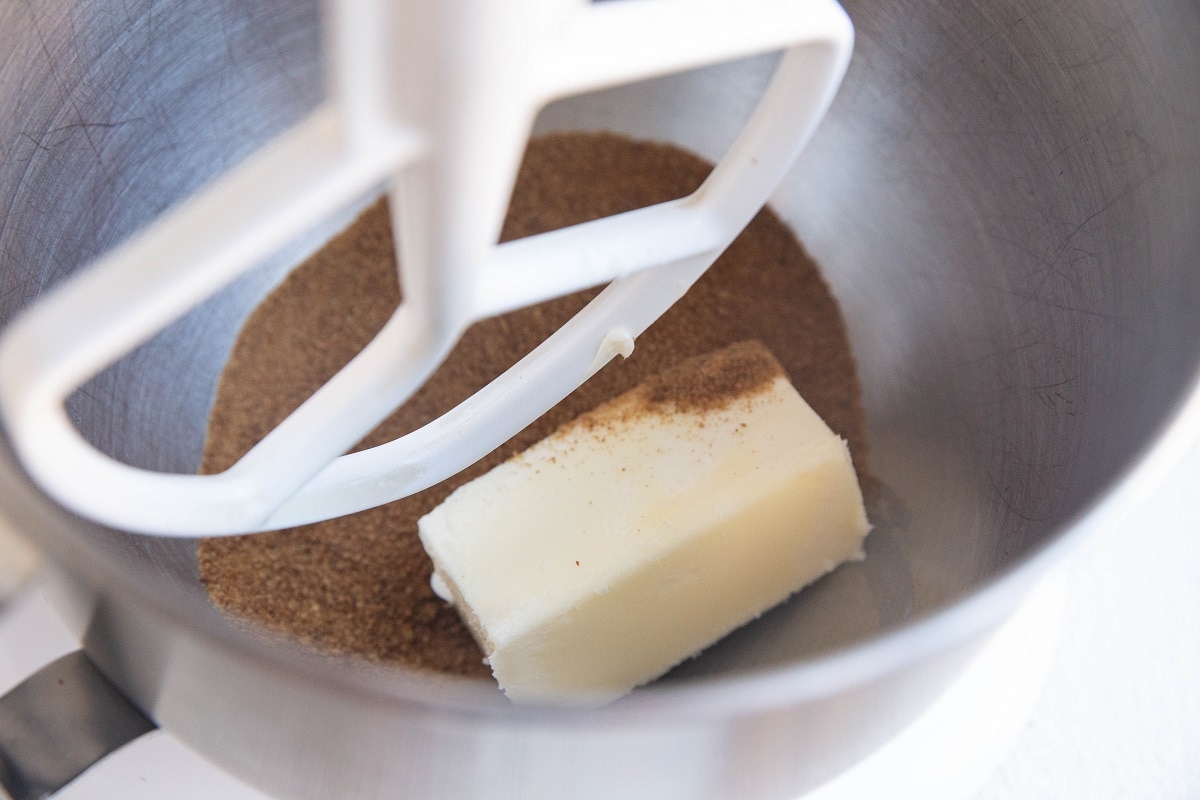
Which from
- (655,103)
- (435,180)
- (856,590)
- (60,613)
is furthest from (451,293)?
(655,103)

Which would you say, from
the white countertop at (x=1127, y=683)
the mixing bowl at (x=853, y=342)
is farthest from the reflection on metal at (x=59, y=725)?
the white countertop at (x=1127, y=683)

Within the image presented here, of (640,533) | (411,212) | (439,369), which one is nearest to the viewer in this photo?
(411,212)

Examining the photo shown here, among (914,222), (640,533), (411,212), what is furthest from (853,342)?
(411,212)

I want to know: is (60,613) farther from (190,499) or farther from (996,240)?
(996,240)

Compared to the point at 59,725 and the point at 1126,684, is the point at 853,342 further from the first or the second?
the point at 59,725

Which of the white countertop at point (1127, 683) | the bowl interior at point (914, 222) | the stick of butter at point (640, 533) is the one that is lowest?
the white countertop at point (1127, 683)

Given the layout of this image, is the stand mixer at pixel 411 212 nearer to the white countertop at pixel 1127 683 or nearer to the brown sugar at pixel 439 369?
the brown sugar at pixel 439 369

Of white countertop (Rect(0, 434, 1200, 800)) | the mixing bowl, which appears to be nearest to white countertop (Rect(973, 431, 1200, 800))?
white countertop (Rect(0, 434, 1200, 800))

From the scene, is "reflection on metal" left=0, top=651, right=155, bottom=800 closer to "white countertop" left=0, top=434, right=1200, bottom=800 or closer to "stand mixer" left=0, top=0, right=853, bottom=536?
"stand mixer" left=0, top=0, right=853, bottom=536
